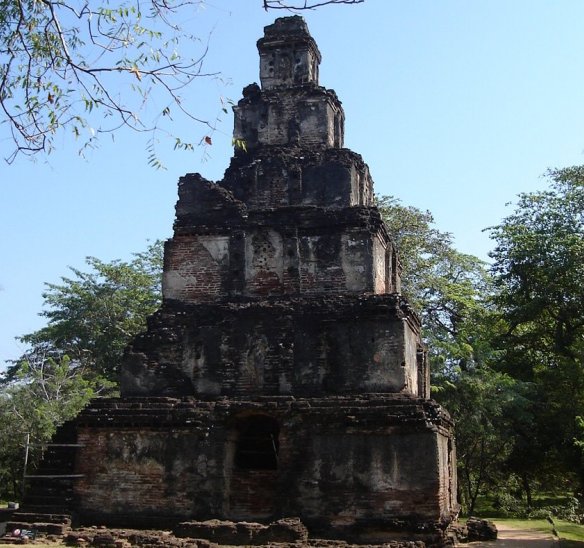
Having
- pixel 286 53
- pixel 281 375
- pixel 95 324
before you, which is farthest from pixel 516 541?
pixel 95 324

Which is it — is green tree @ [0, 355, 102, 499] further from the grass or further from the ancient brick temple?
the grass

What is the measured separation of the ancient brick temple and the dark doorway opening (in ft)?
0.10

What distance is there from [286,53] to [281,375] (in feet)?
29.1

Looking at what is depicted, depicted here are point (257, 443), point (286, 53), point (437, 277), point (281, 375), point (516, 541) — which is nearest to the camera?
point (257, 443)

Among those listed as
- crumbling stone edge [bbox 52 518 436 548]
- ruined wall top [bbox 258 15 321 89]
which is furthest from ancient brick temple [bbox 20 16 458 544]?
crumbling stone edge [bbox 52 518 436 548]

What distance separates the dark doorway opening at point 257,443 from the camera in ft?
45.8

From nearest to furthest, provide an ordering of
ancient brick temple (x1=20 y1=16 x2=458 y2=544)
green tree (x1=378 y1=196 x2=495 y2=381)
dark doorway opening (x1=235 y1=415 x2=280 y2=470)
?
ancient brick temple (x1=20 y1=16 x2=458 y2=544)
dark doorway opening (x1=235 y1=415 x2=280 y2=470)
green tree (x1=378 y1=196 x2=495 y2=381)

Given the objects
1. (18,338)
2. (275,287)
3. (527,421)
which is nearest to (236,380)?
(275,287)

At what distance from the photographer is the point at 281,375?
1423 cm

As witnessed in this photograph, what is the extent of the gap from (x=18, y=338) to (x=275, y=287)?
24212 millimetres

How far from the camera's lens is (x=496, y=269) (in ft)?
93.4

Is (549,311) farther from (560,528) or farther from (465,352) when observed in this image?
(560,528)

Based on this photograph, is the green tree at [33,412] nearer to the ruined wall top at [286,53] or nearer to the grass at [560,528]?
the ruined wall top at [286,53]

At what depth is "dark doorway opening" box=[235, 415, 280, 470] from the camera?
13945mm
